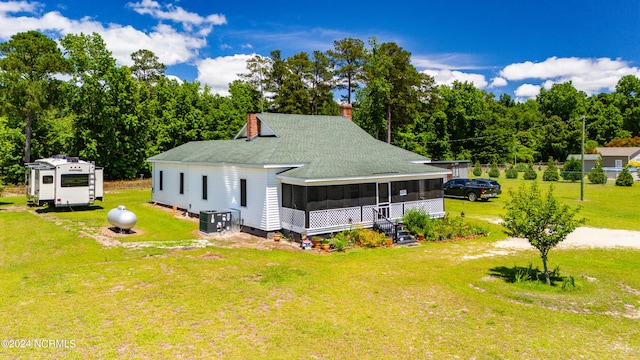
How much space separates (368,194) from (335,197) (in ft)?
6.75

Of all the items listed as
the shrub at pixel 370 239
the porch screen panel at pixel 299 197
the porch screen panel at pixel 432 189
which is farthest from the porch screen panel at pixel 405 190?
the porch screen panel at pixel 299 197

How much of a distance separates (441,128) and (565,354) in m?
63.8

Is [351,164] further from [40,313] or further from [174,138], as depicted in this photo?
[174,138]

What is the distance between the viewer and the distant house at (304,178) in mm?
18719

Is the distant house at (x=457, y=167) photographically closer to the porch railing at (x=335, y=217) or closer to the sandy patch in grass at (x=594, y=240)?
the sandy patch in grass at (x=594, y=240)

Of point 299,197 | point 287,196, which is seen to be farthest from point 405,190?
point 287,196

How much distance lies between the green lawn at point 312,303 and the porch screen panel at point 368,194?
3256 mm

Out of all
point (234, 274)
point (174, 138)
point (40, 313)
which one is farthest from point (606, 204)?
point (174, 138)

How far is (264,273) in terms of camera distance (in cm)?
1348

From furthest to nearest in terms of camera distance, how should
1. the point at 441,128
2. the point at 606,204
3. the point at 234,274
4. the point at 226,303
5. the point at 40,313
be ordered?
1. the point at 441,128
2. the point at 606,204
3. the point at 234,274
4. the point at 226,303
5. the point at 40,313

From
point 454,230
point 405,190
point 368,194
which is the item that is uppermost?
point 405,190

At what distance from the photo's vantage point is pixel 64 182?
25344 millimetres

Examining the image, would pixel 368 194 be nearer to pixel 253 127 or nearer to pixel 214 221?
pixel 214 221

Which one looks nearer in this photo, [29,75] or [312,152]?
[312,152]
